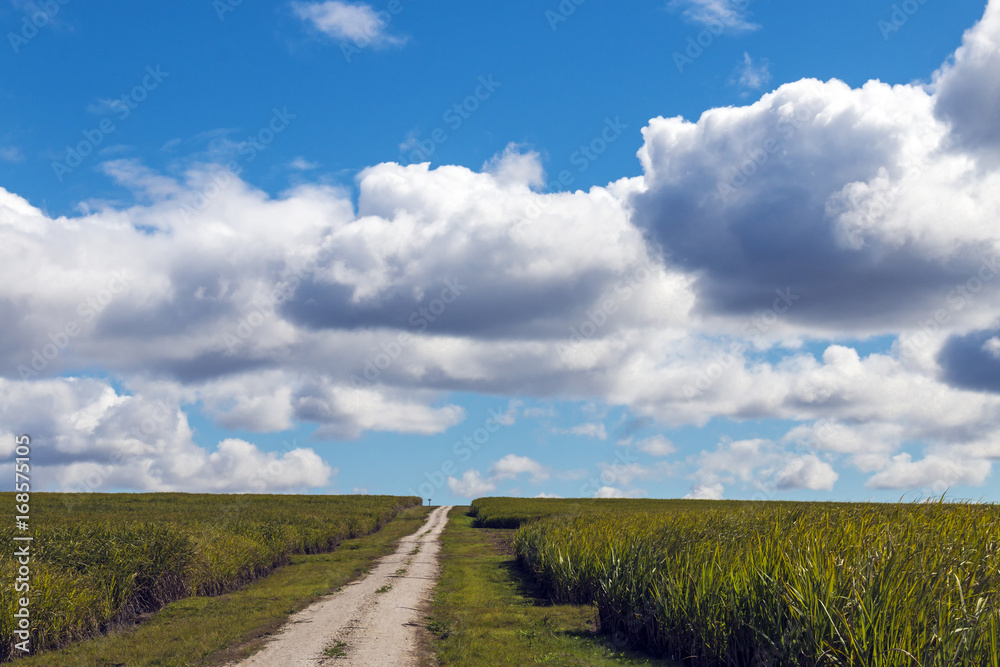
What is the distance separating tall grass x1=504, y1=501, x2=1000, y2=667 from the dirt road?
5.39 m

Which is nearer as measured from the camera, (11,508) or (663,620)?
(663,620)

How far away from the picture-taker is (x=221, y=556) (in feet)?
83.5

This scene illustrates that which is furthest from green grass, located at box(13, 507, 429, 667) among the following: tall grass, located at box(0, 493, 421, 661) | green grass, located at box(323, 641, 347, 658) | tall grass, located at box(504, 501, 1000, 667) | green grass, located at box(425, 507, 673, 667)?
tall grass, located at box(504, 501, 1000, 667)

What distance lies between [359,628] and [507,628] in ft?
12.5

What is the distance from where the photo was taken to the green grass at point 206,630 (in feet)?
47.8

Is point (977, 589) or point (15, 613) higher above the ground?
point (977, 589)

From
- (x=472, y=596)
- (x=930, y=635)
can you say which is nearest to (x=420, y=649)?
(x=472, y=596)

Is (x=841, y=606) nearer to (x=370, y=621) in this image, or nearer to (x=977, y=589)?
(x=977, y=589)

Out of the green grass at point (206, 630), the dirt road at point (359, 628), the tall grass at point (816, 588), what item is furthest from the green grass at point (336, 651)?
the tall grass at point (816, 588)

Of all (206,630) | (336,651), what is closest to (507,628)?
(336,651)

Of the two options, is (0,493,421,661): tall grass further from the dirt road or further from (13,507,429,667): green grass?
the dirt road

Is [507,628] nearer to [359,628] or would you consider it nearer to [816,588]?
[359,628]

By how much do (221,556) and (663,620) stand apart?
18218mm

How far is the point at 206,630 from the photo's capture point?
17.2 meters
